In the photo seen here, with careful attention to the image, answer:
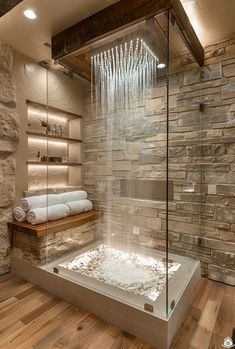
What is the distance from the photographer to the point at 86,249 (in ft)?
8.19

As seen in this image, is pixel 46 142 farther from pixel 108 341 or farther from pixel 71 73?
pixel 108 341

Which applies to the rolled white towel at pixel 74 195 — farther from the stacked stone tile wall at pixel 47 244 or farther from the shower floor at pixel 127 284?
the shower floor at pixel 127 284

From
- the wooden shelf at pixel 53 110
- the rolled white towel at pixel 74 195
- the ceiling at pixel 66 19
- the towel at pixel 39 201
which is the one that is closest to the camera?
the ceiling at pixel 66 19

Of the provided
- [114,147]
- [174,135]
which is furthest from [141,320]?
[114,147]

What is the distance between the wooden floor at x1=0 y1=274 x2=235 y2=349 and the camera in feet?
4.57

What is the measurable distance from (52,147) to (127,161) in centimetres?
110

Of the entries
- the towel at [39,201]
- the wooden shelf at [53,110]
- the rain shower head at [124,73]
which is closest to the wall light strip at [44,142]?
the wooden shelf at [53,110]

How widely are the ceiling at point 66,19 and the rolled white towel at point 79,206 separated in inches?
70.0

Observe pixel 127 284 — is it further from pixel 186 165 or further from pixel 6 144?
pixel 6 144

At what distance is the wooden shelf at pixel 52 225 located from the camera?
206 cm

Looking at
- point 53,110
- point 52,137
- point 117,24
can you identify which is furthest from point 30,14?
point 52,137

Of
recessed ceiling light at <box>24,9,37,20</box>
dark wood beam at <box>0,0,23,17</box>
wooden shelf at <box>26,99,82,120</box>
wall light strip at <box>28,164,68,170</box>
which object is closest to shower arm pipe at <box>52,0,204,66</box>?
recessed ceiling light at <box>24,9,37,20</box>

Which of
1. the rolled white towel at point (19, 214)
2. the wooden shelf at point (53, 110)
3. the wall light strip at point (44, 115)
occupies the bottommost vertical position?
the rolled white towel at point (19, 214)

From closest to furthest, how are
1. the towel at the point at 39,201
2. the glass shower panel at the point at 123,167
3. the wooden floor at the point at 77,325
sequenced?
the wooden floor at the point at 77,325, the glass shower panel at the point at 123,167, the towel at the point at 39,201
